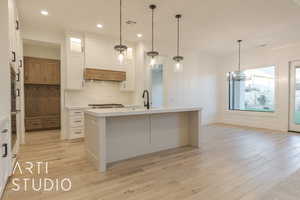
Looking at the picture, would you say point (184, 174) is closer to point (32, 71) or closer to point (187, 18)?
point (187, 18)

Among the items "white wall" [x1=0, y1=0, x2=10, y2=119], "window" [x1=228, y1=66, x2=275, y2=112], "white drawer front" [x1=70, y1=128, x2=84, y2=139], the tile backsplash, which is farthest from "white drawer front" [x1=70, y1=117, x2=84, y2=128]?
"window" [x1=228, y1=66, x2=275, y2=112]

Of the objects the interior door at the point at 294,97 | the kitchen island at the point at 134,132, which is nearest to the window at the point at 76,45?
the kitchen island at the point at 134,132

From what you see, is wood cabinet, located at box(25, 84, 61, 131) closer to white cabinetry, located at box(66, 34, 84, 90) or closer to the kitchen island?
white cabinetry, located at box(66, 34, 84, 90)

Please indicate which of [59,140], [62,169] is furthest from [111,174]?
[59,140]

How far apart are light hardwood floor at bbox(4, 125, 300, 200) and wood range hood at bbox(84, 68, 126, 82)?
1.99 meters

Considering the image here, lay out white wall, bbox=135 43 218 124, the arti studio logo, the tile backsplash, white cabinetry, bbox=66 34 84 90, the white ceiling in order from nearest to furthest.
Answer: the arti studio logo → the white ceiling → white cabinetry, bbox=66 34 84 90 → the tile backsplash → white wall, bbox=135 43 218 124

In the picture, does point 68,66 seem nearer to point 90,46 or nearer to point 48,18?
point 90,46

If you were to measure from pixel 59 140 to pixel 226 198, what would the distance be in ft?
14.0

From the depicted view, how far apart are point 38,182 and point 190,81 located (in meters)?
5.63

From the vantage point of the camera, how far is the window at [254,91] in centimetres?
627

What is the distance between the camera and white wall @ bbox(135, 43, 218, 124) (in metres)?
5.69

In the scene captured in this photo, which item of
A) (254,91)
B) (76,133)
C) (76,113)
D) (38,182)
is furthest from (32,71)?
(254,91)

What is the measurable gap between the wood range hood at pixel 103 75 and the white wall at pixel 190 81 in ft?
1.94

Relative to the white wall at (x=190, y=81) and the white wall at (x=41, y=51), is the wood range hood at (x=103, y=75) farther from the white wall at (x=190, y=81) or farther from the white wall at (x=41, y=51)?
the white wall at (x=41, y=51)
